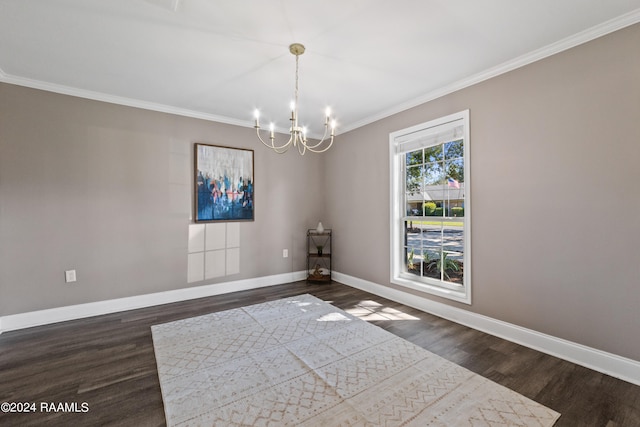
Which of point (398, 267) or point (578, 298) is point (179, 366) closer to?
point (398, 267)

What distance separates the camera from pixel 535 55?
2.46 meters

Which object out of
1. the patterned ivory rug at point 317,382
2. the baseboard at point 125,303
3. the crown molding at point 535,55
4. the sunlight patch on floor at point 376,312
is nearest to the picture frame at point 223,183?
the baseboard at point 125,303

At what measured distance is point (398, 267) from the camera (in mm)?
3871

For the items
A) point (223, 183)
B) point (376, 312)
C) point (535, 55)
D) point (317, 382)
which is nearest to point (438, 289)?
point (376, 312)

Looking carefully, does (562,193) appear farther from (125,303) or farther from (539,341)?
(125,303)

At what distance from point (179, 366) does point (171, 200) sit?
7.52 feet

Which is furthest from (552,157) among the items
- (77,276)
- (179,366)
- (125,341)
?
(77,276)

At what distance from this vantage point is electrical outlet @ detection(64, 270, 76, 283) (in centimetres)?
317

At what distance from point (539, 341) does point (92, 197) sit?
488 centimetres

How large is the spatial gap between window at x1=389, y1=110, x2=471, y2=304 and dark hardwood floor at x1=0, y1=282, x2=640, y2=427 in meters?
0.53

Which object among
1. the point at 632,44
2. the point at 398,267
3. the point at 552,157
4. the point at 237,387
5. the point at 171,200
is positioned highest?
the point at 632,44

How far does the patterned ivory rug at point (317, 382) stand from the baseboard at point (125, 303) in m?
0.89

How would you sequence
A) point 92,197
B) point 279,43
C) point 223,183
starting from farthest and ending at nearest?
point 223,183, point 92,197, point 279,43

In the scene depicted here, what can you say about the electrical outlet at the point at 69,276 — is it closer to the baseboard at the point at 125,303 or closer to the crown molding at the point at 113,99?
the baseboard at the point at 125,303
